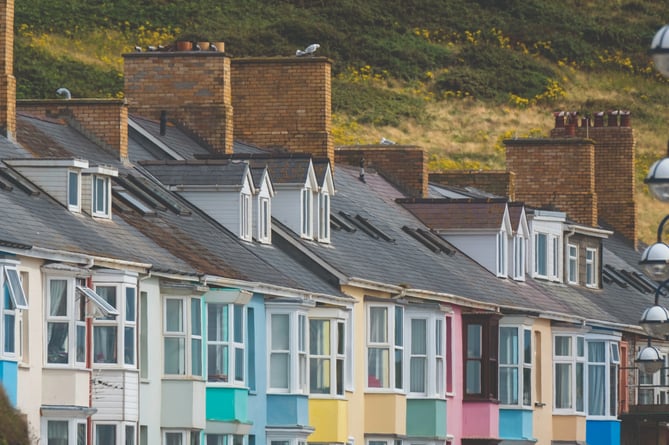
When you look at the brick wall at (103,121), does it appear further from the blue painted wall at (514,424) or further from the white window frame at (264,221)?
the blue painted wall at (514,424)

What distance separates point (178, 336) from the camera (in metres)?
46.4

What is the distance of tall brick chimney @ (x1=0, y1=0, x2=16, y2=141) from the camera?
4975 centimetres

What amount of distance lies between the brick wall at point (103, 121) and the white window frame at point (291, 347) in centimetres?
515

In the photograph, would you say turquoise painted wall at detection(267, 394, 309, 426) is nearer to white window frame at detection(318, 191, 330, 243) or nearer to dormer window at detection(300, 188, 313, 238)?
dormer window at detection(300, 188, 313, 238)

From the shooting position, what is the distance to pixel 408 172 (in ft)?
225

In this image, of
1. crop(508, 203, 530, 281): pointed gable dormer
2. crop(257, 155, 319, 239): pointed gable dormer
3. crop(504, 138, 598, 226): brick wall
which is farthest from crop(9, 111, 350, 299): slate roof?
crop(504, 138, 598, 226): brick wall

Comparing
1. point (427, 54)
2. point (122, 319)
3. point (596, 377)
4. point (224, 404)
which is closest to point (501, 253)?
point (596, 377)

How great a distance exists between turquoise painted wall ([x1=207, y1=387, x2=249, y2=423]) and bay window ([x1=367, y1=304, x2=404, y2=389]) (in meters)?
7.60

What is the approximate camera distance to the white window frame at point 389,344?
5584 centimetres

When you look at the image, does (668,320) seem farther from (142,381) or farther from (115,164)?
(115,164)

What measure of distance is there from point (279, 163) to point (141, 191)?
5.87 metres

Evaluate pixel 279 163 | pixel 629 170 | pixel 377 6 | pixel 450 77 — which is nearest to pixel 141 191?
pixel 279 163

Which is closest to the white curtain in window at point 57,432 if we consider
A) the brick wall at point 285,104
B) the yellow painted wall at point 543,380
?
the brick wall at point 285,104

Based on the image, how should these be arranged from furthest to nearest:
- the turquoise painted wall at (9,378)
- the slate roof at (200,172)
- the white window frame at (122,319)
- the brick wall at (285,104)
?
the brick wall at (285,104) < the slate roof at (200,172) < the white window frame at (122,319) < the turquoise painted wall at (9,378)
